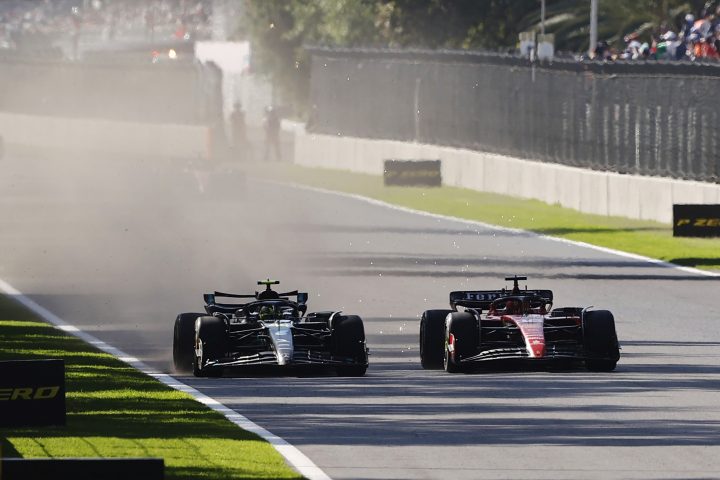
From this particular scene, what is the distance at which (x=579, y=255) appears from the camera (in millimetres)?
32344

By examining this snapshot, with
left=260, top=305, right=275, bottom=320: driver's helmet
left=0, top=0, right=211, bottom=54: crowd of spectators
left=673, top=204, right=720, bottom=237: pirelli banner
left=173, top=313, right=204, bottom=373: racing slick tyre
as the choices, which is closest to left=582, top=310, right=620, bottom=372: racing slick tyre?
left=260, top=305, right=275, bottom=320: driver's helmet

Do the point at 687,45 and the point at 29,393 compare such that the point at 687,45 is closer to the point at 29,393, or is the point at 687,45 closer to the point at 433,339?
the point at 433,339

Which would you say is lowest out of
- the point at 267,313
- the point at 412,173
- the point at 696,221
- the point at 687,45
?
the point at 267,313

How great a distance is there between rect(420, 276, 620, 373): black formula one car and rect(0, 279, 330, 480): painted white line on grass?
2.09 metres

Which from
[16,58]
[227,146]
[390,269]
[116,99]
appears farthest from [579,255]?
[16,58]

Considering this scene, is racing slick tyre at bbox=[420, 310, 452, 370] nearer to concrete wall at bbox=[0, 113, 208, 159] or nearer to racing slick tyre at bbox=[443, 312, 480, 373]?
racing slick tyre at bbox=[443, 312, 480, 373]

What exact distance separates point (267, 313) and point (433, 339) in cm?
133

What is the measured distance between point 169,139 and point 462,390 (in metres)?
56.2

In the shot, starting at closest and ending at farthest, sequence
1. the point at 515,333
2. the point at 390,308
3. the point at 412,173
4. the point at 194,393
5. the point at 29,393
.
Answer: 1. the point at 29,393
2. the point at 194,393
3. the point at 515,333
4. the point at 390,308
5. the point at 412,173

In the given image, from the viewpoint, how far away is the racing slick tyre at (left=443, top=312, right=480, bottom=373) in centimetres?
1773

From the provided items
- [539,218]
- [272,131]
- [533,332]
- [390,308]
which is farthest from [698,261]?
[272,131]

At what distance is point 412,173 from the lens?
51.0 metres

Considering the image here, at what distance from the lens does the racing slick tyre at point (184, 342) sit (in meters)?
18.3

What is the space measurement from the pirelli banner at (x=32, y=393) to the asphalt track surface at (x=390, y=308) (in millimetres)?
1525
